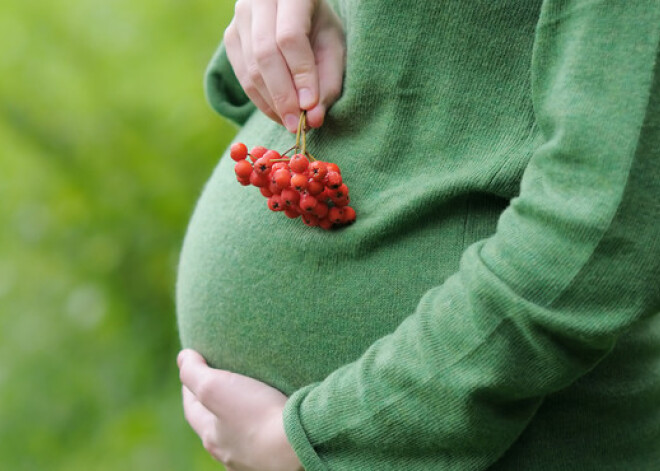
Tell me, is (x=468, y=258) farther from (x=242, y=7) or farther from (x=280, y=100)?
(x=242, y=7)

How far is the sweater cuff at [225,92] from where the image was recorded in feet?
3.69

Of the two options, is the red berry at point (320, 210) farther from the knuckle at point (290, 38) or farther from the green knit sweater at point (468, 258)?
the knuckle at point (290, 38)

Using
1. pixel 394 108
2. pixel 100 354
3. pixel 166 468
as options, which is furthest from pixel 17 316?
pixel 394 108

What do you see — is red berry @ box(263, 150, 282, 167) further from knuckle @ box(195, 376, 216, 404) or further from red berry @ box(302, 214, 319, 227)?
knuckle @ box(195, 376, 216, 404)

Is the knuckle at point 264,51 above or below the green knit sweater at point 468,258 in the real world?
above

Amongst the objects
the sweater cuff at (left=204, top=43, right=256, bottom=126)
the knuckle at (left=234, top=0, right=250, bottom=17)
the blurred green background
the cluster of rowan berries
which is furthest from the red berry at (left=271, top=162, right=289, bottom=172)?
the blurred green background

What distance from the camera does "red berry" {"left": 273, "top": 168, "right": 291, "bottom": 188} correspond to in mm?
763

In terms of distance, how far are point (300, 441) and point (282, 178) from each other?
249mm

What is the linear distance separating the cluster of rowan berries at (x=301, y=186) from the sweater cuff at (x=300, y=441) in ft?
0.62

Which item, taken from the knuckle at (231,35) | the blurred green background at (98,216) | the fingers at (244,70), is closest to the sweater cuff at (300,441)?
the fingers at (244,70)

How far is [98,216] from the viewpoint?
219 cm

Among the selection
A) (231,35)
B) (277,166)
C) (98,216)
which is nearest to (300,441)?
(277,166)

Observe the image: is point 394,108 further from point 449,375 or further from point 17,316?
point 17,316

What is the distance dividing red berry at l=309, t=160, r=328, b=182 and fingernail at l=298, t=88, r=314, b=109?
8 cm
